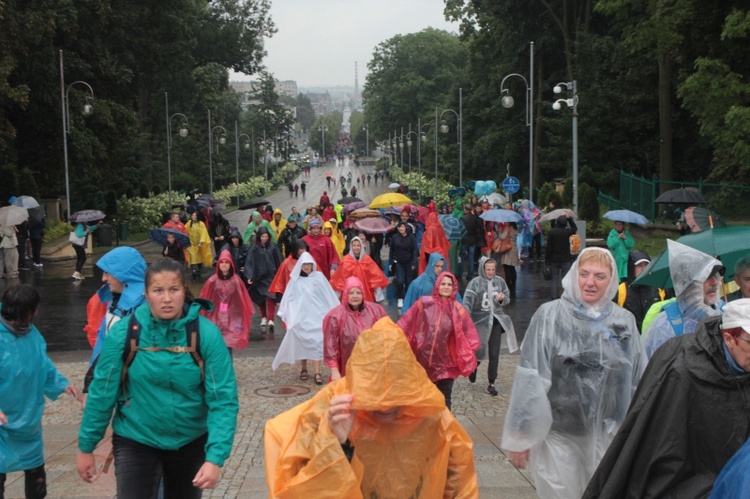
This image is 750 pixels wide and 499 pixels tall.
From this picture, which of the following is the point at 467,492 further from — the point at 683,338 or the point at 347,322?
the point at 347,322

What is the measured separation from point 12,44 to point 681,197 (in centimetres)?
1900

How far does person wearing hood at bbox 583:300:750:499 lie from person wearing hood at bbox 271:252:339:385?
722cm

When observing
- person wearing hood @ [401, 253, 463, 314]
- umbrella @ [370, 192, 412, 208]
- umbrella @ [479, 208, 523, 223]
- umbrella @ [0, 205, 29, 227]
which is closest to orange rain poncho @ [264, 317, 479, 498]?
person wearing hood @ [401, 253, 463, 314]

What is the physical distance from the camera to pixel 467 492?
382 cm

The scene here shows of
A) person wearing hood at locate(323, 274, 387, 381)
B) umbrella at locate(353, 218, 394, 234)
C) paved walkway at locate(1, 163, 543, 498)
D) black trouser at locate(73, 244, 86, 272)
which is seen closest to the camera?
paved walkway at locate(1, 163, 543, 498)

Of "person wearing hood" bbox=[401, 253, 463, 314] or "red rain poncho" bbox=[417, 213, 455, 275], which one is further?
"red rain poncho" bbox=[417, 213, 455, 275]

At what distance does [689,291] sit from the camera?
5.11m

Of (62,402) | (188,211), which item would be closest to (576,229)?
(62,402)

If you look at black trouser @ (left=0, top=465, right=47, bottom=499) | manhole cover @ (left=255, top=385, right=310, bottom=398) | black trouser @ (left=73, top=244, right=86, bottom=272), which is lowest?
manhole cover @ (left=255, top=385, right=310, bottom=398)

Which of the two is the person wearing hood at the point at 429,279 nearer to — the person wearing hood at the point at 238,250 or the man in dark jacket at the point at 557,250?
the person wearing hood at the point at 238,250

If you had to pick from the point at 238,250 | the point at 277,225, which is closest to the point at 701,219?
the point at 238,250

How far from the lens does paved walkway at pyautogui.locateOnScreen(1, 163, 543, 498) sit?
6.59 metres

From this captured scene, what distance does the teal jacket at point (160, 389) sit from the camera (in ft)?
13.8

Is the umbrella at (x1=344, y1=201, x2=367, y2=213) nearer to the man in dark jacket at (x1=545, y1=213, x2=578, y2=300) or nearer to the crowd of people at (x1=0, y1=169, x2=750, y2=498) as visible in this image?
the man in dark jacket at (x1=545, y1=213, x2=578, y2=300)
